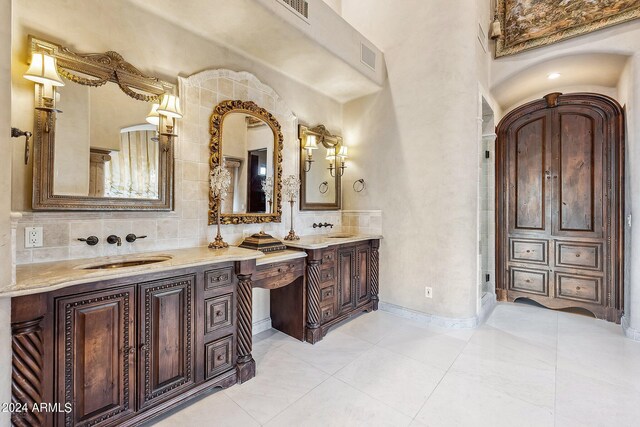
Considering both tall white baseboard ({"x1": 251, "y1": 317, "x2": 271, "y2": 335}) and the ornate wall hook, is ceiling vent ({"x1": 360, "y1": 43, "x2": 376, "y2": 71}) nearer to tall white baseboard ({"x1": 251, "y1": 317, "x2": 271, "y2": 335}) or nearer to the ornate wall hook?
the ornate wall hook

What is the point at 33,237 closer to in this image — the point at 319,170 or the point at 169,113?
the point at 169,113

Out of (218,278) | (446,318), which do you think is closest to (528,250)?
(446,318)

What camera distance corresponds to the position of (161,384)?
168 cm

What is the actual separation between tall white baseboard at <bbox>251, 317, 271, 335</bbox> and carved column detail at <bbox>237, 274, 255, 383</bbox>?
29.0 inches

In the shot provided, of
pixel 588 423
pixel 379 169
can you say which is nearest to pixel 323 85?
pixel 379 169

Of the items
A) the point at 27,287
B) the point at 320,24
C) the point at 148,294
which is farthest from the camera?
the point at 320,24

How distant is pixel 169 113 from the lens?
7.10 feet

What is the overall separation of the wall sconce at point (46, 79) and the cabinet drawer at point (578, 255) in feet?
16.2

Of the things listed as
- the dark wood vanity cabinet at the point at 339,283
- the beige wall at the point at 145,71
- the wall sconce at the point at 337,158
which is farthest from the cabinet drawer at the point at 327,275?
the wall sconce at the point at 337,158

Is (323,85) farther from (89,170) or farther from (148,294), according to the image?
(148,294)

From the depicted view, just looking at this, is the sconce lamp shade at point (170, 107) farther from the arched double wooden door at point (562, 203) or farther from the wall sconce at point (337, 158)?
the arched double wooden door at point (562, 203)

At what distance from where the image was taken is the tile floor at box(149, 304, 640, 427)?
170 centimetres

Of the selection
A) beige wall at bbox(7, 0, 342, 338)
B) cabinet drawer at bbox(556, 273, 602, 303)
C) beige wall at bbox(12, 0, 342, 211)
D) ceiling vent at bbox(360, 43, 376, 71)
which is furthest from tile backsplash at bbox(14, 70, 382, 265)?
cabinet drawer at bbox(556, 273, 602, 303)

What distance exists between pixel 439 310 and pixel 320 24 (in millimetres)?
3054
